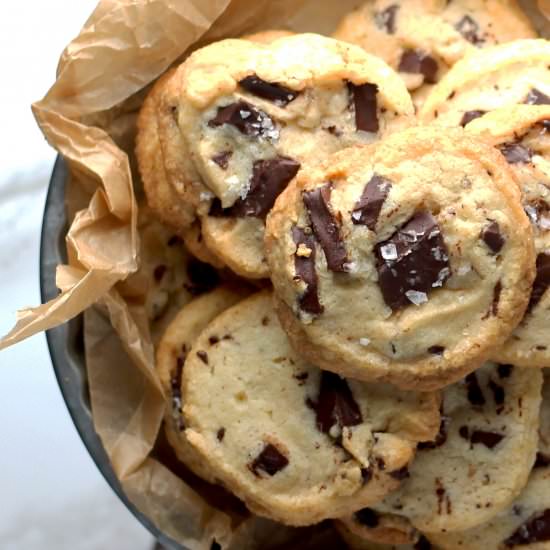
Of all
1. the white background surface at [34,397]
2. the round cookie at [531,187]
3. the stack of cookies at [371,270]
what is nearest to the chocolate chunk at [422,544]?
the stack of cookies at [371,270]

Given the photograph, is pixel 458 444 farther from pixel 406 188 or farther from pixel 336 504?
pixel 406 188

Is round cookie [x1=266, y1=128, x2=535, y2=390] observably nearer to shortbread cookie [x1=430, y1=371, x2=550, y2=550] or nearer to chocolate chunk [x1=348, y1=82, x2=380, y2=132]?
chocolate chunk [x1=348, y1=82, x2=380, y2=132]

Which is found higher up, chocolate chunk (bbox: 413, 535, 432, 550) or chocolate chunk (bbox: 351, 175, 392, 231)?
chocolate chunk (bbox: 351, 175, 392, 231)

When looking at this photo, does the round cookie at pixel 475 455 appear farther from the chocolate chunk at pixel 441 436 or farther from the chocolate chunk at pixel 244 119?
the chocolate chunk at pixel 244 119

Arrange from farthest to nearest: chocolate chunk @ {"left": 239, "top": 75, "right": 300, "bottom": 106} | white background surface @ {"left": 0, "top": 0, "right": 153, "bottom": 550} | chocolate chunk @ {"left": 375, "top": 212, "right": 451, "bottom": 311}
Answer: white background surface @ {"left": 0, "top": 0, "right": 153, "bottom": 550}, chocolate chunk @ {"left": 239, "top": 75, "right": 300, "bottom": 106}, chocolate chunk @ {"left": 375, "top": 212, "right": 451, "bottom": 311}

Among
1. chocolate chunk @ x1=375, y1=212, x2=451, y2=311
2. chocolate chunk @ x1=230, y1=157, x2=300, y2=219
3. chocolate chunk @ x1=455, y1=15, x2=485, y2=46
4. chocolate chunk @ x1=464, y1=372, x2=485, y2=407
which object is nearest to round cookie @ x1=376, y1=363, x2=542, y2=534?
chocolate chunk @ x1=464, y1=372, x2=485, y2=407
